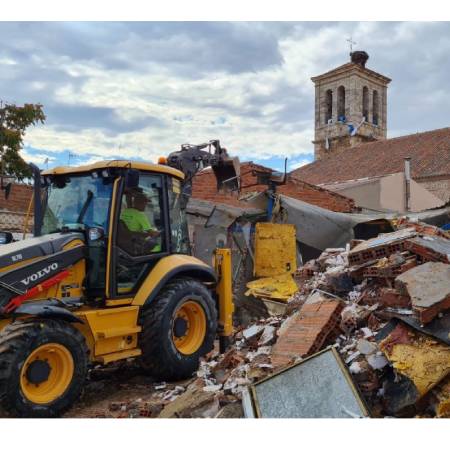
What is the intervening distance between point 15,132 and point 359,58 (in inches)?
1209

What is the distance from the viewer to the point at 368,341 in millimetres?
4980

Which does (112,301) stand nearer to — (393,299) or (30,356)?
(30,356)

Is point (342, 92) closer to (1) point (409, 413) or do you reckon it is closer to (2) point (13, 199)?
(2) point (13, 199)

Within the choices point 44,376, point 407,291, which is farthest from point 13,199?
point 407,291

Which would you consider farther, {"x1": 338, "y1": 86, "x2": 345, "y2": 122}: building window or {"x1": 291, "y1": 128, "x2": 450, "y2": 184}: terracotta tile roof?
{"x1": 338, "y1": 86, "x2": 345, "y2": 122}: building window

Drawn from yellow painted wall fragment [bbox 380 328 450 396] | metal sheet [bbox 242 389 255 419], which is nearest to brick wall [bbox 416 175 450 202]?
yellow painted wall fragment [bbox 380 328 450 396]

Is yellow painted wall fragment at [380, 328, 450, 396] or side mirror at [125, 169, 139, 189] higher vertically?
side mirror at [125, 169, 139, 189]

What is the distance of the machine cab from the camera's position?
209 inches

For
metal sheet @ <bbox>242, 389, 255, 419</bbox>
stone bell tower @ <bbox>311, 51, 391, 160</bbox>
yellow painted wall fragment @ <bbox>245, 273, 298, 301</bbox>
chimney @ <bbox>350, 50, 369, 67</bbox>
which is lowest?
metal sheet @ <bbox>242, 389, 255, 419</bbox>

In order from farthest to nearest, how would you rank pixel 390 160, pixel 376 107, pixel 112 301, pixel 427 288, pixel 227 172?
pixel 376 107
pixel 390 160
pixel 227 172
pixel 112 301
pixel 427 288

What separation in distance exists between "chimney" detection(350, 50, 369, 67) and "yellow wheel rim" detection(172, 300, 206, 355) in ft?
123

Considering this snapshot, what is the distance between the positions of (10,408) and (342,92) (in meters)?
40.0

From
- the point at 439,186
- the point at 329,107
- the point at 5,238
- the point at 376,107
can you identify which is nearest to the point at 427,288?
the point at 5,238

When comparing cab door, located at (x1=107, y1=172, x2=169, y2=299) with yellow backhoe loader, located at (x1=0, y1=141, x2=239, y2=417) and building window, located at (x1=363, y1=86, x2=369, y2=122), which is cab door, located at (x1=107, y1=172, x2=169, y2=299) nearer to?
yellow backhoe loader, located at (x1=0, y1=141, x2=239, y2=417)
